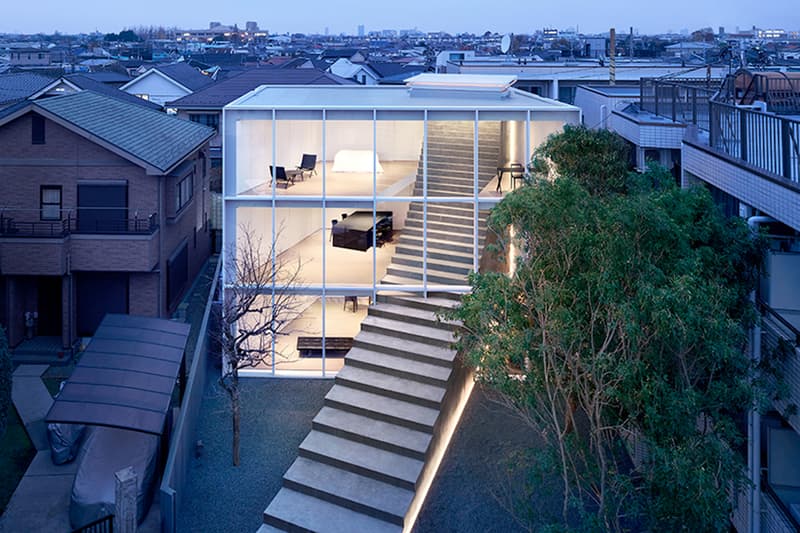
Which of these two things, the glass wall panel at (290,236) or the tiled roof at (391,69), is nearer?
the glass wall panel at (290,236)

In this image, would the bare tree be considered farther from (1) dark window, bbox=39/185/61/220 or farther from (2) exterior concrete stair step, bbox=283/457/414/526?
(1) dark window, bbox=39/185/61/220

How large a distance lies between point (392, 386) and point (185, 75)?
46512 mm

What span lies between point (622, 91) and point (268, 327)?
14740 mm

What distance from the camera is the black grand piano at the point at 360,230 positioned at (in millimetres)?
18375

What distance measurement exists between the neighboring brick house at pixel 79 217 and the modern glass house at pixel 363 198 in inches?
149

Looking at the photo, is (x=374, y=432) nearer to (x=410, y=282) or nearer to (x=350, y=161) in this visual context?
(x=410, y=282)

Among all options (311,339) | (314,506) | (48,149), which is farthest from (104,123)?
(314,506)

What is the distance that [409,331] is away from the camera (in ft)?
54.3

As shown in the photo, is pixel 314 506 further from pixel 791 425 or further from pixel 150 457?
pixel 791 425

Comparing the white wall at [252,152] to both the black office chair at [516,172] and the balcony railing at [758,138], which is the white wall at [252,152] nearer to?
the black office chair at [516,172]

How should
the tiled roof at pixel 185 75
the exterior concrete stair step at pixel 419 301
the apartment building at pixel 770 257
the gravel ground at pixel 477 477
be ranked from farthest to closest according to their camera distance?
the tiled roof at pixel 185 75 < the exterior concrete stair step at pixel 419 301 < the gravel ground at pixel 477 477 < the apartment building at pixel 770 257

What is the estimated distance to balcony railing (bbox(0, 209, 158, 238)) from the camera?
19953 mm

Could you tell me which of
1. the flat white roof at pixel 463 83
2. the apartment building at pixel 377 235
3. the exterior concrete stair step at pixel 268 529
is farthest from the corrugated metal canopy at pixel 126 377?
the flat white roof at pixel 463 83

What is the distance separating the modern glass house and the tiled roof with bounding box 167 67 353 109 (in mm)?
19843
